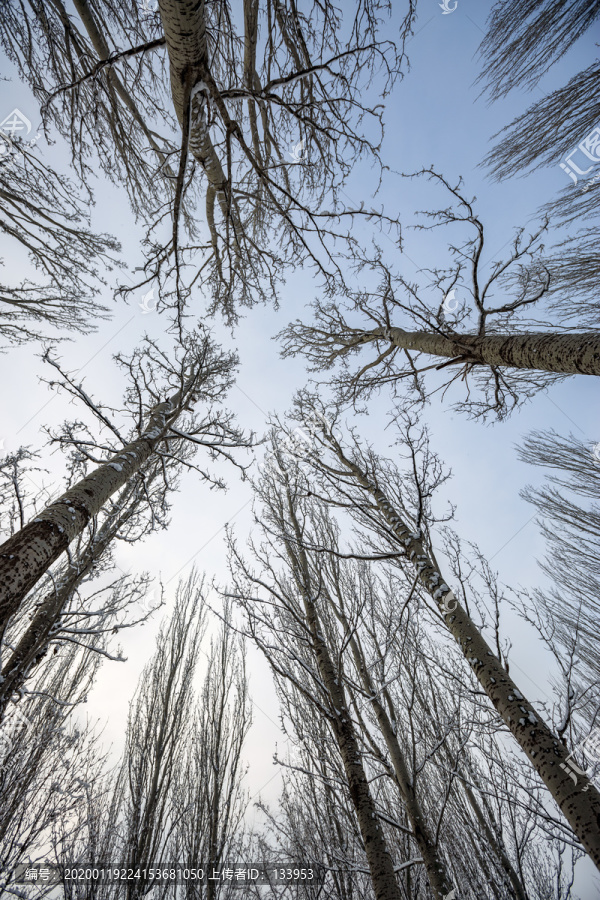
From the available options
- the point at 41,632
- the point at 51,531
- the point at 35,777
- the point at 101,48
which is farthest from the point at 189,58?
the point at 35,777

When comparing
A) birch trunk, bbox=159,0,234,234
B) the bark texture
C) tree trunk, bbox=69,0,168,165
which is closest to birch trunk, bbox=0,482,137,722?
the bark texture

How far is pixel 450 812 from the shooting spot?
5965 millimetres

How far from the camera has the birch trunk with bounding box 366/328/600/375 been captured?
2.49m

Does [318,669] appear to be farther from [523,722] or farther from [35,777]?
[35,777]

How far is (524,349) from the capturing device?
2963mm

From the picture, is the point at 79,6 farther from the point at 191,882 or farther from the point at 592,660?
the point at 592,660

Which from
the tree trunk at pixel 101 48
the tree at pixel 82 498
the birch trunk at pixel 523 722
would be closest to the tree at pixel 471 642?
the birch trunk at pixel 523 722

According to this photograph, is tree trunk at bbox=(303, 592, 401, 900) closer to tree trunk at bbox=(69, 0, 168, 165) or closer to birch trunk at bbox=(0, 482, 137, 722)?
birch trunk at bbox=(0, 482, 137, 722)

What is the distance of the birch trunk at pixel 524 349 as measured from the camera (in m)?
2.49

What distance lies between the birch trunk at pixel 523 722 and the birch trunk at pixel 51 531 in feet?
8.34
